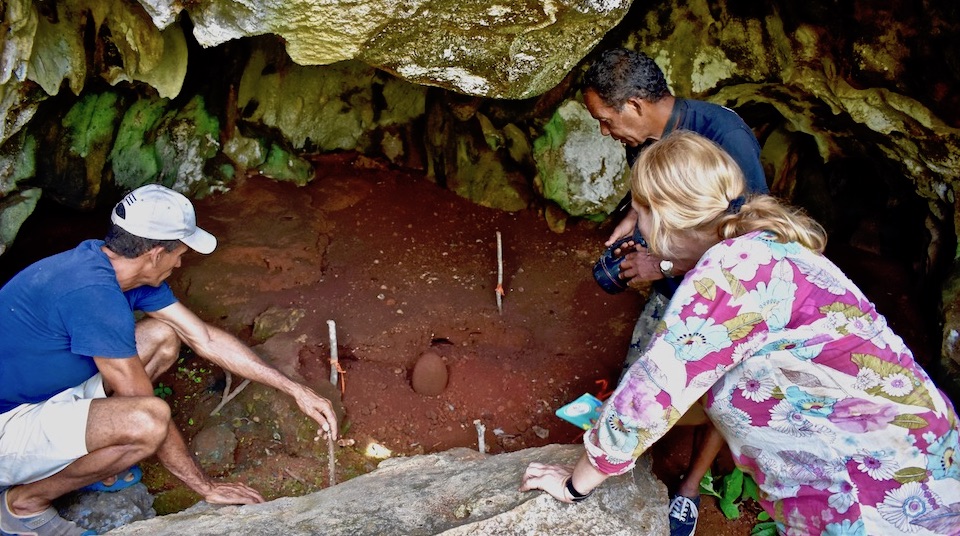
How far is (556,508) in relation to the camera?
7.97 ft

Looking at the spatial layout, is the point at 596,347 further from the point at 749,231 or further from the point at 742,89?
the point at 749,231

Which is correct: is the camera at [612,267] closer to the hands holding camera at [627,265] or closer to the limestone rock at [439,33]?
the hands holding camera at [627,265]

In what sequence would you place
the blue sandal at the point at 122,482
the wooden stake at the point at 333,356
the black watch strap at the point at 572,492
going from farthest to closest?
the wooden stake at the point at 333,356 < the blue sandal at the point at 122,482 < the black watch strap at the point at 572,492

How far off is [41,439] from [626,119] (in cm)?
283

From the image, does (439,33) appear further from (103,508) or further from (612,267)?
(103,508)

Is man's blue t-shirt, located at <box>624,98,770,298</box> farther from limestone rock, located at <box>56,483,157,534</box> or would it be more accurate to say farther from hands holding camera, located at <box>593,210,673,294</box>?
limestone rock, located at <box>56,483,157,534</box>

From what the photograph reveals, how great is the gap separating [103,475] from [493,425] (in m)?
2.02

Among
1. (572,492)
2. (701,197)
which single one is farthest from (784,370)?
(572,492)

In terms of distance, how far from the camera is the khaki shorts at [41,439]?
2.99 m

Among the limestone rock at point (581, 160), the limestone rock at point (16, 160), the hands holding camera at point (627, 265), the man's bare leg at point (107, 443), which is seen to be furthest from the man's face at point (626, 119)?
the limestone rock at point (16, 160)

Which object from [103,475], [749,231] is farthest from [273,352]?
[749,231]

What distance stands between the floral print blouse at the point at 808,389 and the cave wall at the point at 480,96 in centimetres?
178

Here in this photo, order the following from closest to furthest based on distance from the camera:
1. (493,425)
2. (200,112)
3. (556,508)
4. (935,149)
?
(556,508) < (935,149) < (493,425) < (200,112)

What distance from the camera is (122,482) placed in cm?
345
